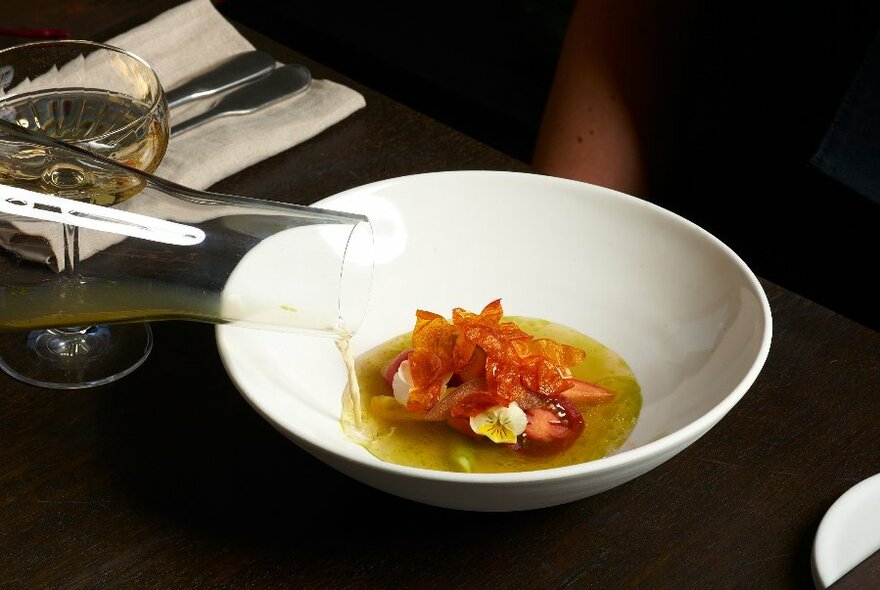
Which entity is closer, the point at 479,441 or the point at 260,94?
the point at 479,441

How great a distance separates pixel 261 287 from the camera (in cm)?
66

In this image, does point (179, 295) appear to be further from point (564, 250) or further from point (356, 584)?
point (564, 250)

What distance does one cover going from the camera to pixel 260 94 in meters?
1.14

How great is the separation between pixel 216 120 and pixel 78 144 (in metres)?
0.37

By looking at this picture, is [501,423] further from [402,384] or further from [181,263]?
[181,263]

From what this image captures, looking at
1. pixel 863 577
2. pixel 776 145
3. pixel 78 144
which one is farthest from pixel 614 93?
pixel 863 577

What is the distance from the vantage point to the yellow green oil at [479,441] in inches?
27.5

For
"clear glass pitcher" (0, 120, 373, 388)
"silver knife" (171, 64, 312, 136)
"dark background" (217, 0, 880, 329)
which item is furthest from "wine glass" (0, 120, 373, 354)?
"dark background" (217, 0, 880, 329)

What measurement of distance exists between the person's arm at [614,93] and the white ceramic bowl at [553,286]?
521mm

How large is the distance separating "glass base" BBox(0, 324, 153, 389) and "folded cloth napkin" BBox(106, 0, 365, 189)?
226mm

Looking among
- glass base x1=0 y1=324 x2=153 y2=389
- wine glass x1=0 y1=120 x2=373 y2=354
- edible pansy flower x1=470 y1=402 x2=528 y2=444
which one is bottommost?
glass base x1=0 y1=324 x2=153 y2=389

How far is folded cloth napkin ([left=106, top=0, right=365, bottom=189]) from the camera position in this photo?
1039mm

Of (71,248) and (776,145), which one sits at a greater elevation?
(71,248)

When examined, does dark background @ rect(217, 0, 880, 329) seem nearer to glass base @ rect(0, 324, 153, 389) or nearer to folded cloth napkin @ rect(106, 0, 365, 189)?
folded cloth napkin @ rect(106, 0, 365, 189)
